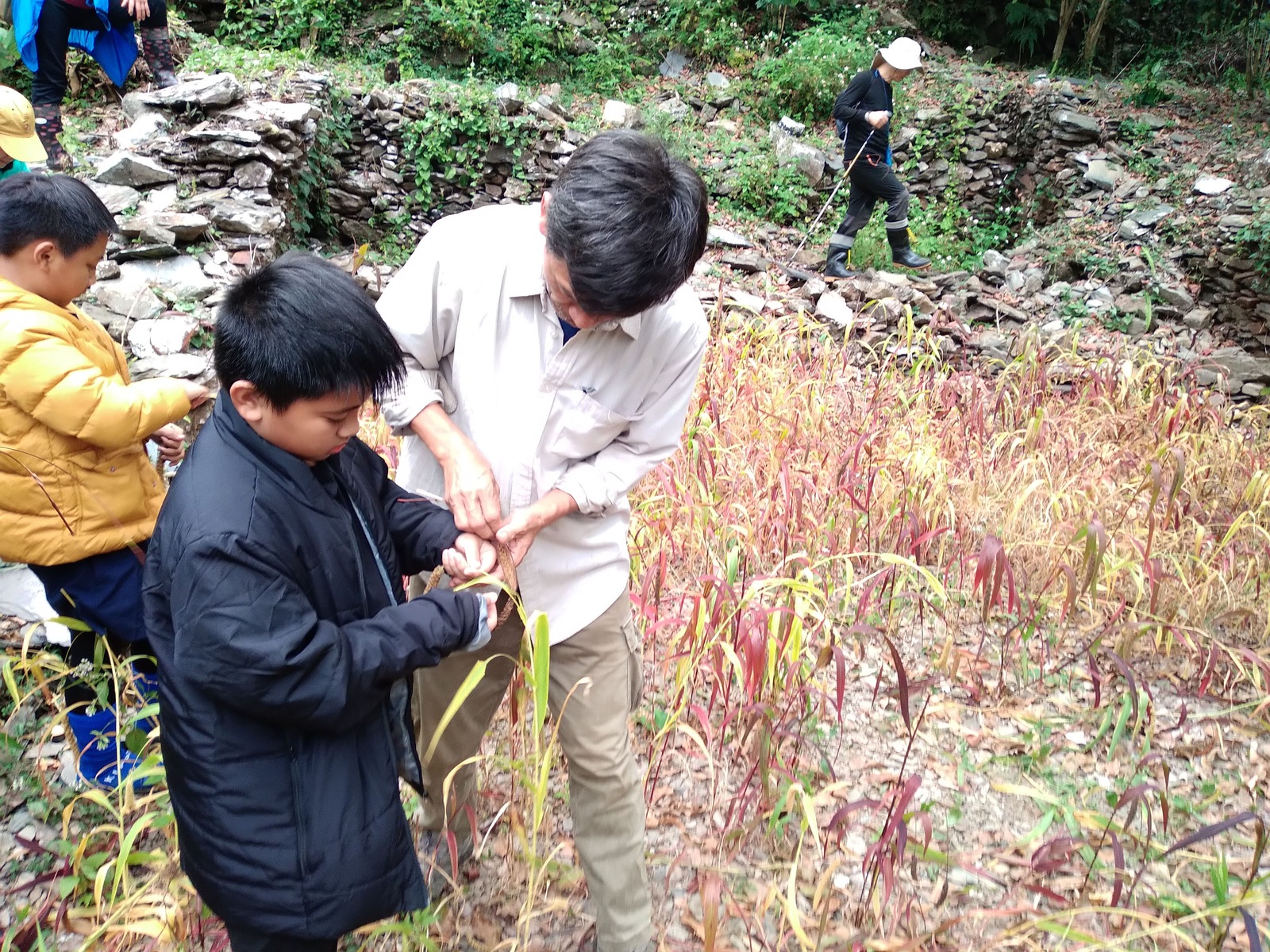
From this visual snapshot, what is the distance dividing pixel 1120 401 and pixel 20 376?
4.12m

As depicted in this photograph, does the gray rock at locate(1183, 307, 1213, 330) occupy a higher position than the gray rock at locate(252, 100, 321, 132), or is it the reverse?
the gray rock at locate(252, 100, 321, 132)

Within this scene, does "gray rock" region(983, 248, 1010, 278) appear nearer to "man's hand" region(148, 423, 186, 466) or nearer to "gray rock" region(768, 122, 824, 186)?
"gray rock" region(768, 122, 824, 186)

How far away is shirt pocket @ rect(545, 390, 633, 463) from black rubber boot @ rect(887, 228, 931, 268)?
588cm

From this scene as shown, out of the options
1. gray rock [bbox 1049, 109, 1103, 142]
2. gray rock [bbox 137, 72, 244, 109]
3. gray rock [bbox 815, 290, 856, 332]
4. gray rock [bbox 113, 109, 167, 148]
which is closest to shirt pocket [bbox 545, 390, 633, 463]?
gray rock [bbox 815, 290, 856, 332]

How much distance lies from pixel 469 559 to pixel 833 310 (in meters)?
4.81

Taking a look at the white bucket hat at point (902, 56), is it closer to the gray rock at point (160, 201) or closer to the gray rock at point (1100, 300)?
the gray rock at point (1100, 300)

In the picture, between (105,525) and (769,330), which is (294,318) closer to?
(105,525)

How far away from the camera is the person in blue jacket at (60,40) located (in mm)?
4105

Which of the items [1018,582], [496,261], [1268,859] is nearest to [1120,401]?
[1018,582]

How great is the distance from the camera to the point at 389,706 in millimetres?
1306

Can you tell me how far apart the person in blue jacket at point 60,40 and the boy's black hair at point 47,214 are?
327 centimetres

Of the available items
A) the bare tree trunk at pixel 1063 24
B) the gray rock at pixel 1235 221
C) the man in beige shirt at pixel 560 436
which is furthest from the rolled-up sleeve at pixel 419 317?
the bare tree trunk at pixel 1063 24

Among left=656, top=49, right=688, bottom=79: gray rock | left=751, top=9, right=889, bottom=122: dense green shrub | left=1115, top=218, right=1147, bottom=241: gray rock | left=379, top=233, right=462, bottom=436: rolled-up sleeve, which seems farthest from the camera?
left=656, top=49, right=688, bottom=79: gray rock

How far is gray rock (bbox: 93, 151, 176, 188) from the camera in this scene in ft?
14.1
